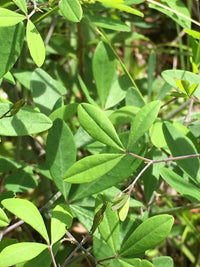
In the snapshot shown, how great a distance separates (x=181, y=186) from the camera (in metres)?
0.94

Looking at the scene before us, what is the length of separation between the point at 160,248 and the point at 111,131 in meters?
0.98

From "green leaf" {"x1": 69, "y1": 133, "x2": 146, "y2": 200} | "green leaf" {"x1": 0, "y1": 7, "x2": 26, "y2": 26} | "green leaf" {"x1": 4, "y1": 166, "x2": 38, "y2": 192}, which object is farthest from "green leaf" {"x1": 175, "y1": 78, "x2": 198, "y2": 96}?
"green leaf" {"x1": 4, "y1": 166, "x2": 38, "y2": 192}

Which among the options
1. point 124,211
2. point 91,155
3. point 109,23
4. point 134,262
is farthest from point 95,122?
point 109,23

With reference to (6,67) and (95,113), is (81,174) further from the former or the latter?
(6,67)

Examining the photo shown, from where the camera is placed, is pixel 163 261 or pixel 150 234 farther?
pixel 163 261

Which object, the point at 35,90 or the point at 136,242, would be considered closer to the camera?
the point at 136,242

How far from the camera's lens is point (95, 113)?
874mm

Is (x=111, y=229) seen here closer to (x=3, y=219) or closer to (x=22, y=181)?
(x=3, y=219)

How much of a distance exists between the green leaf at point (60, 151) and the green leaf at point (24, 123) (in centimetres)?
5

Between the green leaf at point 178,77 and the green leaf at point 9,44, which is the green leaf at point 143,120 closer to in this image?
the green leaf at point 178,77

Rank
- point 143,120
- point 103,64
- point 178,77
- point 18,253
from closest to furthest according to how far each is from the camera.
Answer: point 18,253 < point 143,120 < point 178,77 < point 103,64

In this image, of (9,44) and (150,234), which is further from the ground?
(9,44)

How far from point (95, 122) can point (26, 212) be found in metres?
0.23

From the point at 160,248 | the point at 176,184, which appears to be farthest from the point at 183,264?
the point at 176,184
